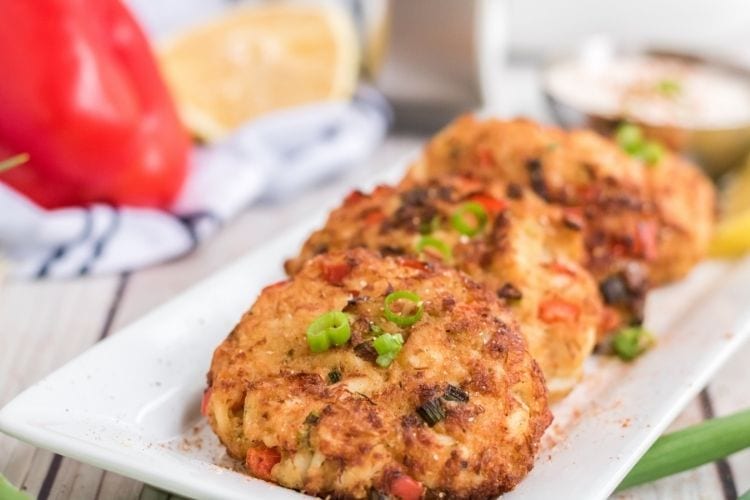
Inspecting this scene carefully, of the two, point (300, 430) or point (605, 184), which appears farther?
point (605, 184)

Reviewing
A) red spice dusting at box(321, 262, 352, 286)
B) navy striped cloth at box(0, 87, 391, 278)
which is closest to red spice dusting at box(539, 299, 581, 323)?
red spice dusting at box(321, 262, 352, 286)

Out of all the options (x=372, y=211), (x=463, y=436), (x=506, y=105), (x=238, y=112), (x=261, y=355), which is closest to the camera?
(x=463, y=436)

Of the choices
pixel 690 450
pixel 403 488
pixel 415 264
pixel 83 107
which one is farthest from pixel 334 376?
pixel 83 107

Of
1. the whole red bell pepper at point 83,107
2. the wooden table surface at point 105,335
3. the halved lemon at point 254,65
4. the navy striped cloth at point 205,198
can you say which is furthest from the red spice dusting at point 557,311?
the halved lemon at point 254,65

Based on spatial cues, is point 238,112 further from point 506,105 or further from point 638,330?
point 638,330

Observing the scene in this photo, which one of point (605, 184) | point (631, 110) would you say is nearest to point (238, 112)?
point (631, 110)

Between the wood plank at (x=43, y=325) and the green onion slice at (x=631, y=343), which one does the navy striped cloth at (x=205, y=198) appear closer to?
the wood plank at (x=43, y=325)

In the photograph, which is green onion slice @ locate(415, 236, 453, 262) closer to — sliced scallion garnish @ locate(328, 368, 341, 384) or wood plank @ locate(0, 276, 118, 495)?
sliced scallion garnish @ locate(328, 368, 341, 384)

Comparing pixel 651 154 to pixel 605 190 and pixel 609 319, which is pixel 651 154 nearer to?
pixel 605 190
